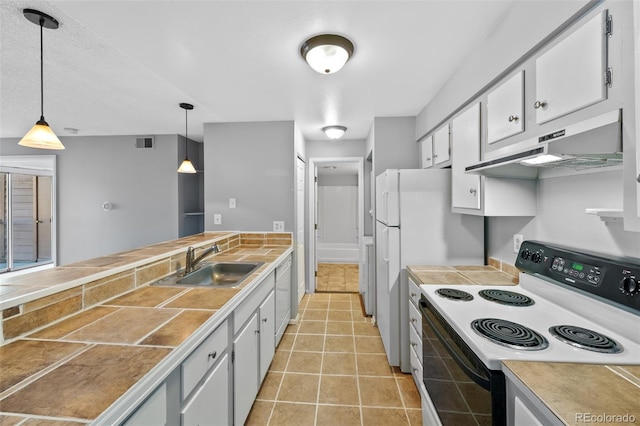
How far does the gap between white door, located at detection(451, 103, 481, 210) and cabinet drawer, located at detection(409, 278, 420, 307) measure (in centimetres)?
65

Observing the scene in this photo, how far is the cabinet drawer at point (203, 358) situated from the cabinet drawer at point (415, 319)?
1.24 m

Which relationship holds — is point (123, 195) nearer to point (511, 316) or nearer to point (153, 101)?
point (153, 101)

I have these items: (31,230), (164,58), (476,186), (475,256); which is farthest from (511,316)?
(31,230)

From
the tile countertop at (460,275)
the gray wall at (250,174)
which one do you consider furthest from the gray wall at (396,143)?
the tile countertop at (460,275)

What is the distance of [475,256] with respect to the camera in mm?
2080

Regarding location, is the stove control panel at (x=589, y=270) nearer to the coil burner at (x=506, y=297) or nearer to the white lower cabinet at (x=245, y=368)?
the coil burner at (x=506, y=297)

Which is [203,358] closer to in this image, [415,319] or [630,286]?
[415,319]

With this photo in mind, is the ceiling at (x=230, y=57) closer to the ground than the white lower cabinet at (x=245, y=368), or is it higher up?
higher up

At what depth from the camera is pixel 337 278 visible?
16.1 feet

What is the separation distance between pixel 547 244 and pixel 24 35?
324 centimetres

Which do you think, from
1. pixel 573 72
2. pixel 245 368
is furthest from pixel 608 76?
pixel 245 368

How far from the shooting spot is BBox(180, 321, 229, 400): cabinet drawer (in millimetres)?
958

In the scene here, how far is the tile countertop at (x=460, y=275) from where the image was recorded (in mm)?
1690

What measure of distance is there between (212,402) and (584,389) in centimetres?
133
